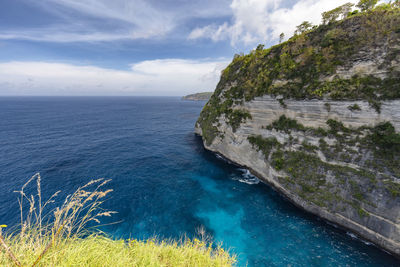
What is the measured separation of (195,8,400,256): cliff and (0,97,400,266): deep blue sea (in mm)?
2882

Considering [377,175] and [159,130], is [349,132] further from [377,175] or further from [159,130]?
[159,130]

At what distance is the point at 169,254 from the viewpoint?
22.0ft

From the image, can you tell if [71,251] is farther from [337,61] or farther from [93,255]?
[337,61]

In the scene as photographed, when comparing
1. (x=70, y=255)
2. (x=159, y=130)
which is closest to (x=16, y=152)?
(x=159, y=130)

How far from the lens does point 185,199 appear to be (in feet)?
70.8

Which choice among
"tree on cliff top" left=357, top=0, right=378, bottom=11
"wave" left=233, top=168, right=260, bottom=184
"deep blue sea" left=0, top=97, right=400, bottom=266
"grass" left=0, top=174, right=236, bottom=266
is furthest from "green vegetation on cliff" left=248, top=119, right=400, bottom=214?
"grass" left=0, top=174, right=236, bottom=266

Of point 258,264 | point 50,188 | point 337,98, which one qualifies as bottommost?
point 258,264

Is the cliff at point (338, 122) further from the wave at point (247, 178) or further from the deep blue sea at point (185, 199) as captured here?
the deep blue sea at point (185, 199)

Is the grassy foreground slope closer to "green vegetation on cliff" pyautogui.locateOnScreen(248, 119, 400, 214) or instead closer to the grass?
the grass

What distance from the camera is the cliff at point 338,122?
1502cm

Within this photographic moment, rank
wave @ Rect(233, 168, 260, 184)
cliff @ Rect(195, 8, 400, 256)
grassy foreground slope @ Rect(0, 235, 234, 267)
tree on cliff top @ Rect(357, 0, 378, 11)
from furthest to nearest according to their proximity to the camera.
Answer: wave @ Rect(233, 168, 260, 184)
tree on cliff top @ Rect(357, 0, 378, 11)
cliff @ Rect(195, 8, 400, 256)
grassy foreground slope @ Rect(0, 235, 234, 267)

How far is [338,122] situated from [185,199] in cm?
2105

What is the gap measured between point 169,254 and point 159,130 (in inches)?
1849

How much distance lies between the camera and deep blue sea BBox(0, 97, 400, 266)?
15.3m
